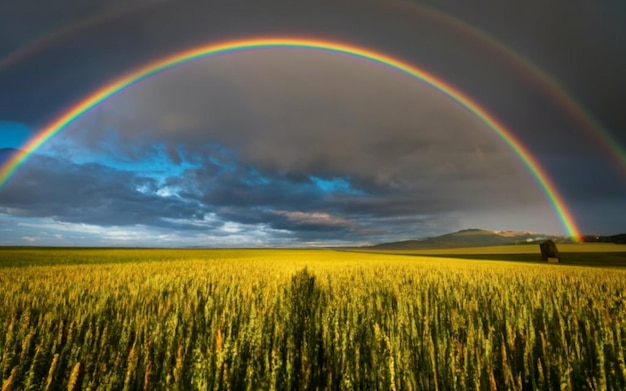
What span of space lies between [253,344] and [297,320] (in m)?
1.89

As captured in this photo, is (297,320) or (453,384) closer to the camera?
(453,384)

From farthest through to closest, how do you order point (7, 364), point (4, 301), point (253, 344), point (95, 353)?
point (4, 301) → point (95, 353) → point (253, 344) → point (7, 364)

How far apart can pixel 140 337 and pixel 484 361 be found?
4.17 m

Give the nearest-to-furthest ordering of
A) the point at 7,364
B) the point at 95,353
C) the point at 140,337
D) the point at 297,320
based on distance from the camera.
Answer: 1. the point at 7,364
2. the point at 95,353
3. the point at 140,337
4. the point at 297,320

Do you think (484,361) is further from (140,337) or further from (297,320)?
(140,337)

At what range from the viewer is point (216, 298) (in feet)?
23.6

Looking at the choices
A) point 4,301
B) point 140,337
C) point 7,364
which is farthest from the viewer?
point 4,301

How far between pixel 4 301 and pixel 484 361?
873 cm

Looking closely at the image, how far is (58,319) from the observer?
5.52m

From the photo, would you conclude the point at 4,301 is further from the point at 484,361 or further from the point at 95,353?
the point at 484,361

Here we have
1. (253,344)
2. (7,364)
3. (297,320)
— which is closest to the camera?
(7,364)

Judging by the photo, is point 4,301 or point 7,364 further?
point 4,301

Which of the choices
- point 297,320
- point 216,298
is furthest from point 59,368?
point 216,298

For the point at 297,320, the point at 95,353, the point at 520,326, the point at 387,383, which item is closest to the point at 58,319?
the point at 95,353
